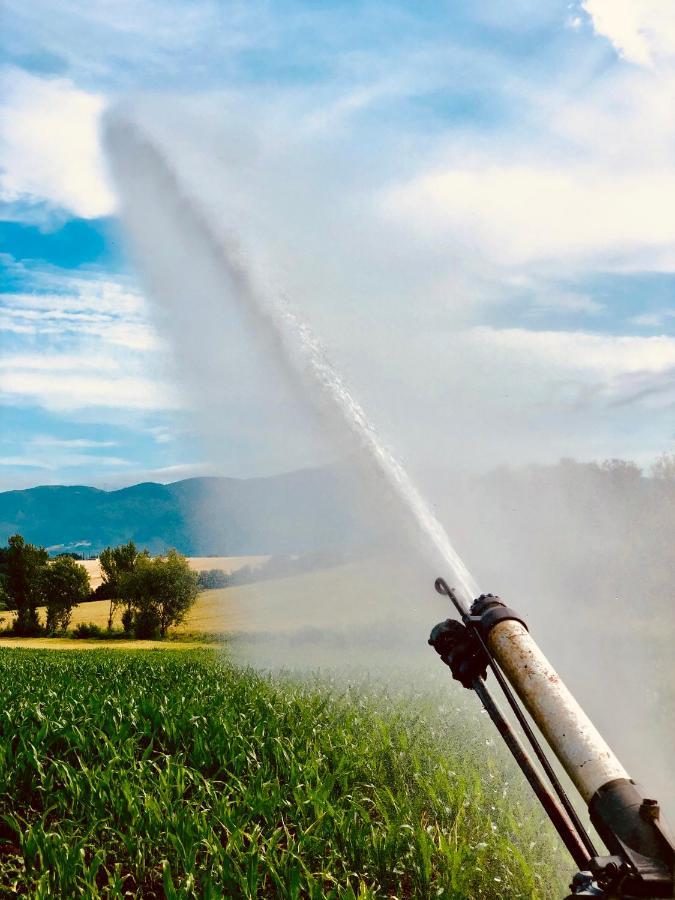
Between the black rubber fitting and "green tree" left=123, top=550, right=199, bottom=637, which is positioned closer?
the black rubber fitting

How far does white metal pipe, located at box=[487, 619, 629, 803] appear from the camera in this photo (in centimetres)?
344

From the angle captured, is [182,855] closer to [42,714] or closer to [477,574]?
[42,714]

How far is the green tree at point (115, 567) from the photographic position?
245 feet

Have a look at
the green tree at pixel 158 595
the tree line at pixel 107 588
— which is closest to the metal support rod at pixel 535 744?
the tree line at pixel 107 588

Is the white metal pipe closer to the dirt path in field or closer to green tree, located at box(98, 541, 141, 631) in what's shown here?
the dirt path in field

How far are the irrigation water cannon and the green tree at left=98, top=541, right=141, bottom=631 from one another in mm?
73075

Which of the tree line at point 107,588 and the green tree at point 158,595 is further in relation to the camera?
the tree line at point 107,588

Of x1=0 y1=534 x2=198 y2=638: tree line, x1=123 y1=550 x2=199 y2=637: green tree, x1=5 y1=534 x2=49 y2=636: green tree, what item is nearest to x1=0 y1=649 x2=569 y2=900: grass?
x1=123 y1=550 x2=199 y2=637: green tree

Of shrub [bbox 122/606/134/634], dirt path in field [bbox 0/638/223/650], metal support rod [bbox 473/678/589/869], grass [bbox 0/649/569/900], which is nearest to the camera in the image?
metal support rod [bbox 473/678/589/869]

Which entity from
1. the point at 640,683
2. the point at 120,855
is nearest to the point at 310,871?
the point at 120,855

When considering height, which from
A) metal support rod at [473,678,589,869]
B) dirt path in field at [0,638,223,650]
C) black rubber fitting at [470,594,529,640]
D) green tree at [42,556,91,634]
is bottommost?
metal support rod at [473,678,589,869]

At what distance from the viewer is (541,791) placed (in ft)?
12.5

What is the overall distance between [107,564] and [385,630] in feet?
170

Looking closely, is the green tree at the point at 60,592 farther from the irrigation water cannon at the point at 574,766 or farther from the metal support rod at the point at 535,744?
the irrigation water cannon at the point at 574,766
